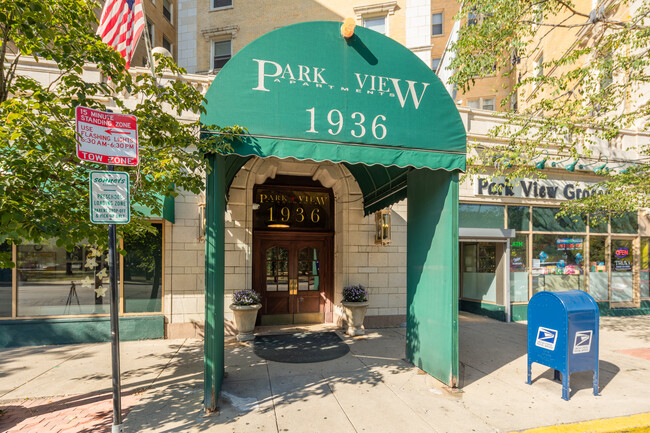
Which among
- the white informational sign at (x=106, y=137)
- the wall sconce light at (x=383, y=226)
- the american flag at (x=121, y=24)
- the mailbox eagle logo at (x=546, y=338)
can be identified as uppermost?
the american flag at (x=121, y=24)

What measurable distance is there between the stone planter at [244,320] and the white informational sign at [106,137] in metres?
5.06

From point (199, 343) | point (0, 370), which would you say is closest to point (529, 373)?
point (199, 343)

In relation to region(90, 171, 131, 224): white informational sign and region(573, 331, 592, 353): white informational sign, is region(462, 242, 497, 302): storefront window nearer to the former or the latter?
region(573, 331, 592, 353): white informational sign

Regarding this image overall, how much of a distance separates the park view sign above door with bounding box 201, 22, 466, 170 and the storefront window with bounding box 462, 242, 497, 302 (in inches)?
263

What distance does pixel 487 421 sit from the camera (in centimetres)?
446

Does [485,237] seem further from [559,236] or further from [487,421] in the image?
[487,421]

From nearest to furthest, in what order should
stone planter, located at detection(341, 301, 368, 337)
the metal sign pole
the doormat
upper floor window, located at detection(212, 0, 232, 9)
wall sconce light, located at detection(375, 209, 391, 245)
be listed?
the metal sign pole < the doormat < stone planter, located at detection(341, 301, 368, 337) < wall sconce light, located at detection(375, 209, 391, 245) < upper floor window, located at detection(212, 0, 232, 9)

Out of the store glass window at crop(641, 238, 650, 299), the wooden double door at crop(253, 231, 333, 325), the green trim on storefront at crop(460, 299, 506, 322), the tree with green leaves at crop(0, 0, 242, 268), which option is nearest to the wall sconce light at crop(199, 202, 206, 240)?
the wooden double door at crop(253, 231, 333, 325)

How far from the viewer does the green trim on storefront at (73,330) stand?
7.55 metres

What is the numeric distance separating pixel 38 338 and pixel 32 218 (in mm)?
5774

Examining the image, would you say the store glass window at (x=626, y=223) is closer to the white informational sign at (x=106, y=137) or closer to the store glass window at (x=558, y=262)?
the store glass window at (x=558, y=262)

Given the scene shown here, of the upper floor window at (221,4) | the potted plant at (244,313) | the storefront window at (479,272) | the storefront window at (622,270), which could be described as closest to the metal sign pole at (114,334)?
the potted plant at (244,313)

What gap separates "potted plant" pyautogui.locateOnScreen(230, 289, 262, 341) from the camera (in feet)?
26.2

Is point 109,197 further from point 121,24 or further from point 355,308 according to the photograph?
point 355,308
